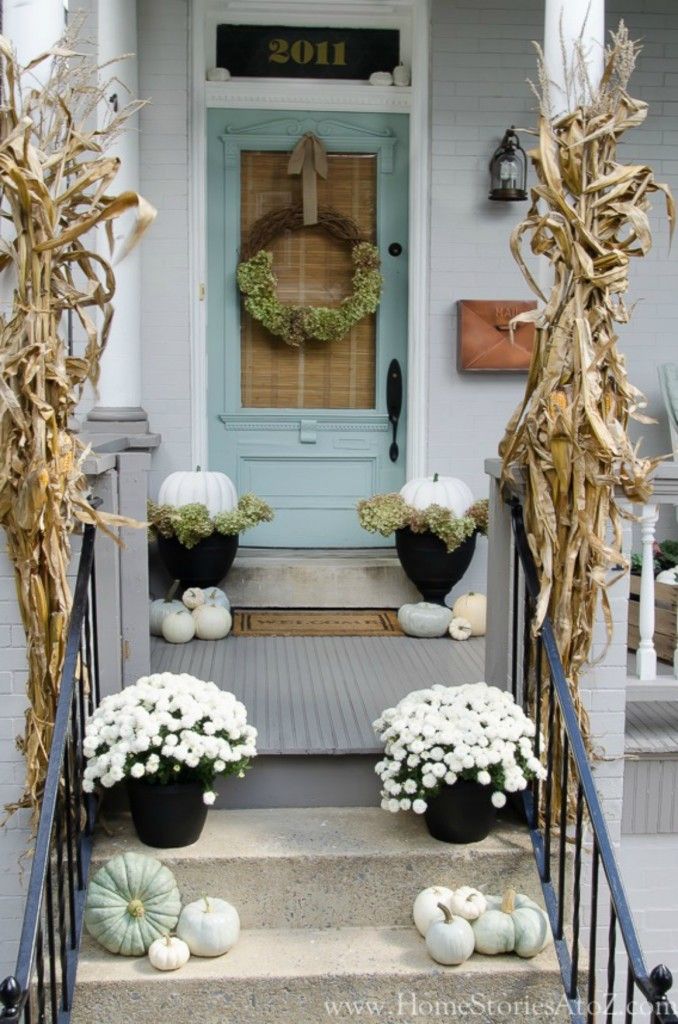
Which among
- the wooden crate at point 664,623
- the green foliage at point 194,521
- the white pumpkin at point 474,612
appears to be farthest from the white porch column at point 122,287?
the wooden crate at point 664,623

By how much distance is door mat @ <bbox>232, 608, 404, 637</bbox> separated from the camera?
4.76 metres

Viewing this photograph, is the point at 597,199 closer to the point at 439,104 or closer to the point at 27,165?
Result: the point at 27,165

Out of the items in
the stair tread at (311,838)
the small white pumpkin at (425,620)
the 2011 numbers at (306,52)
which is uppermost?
the 2011 numbers at (306,52)

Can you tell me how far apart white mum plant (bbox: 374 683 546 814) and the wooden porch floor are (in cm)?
28

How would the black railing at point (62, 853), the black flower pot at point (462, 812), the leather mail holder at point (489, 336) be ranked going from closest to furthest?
the black railing at point (62, 853) < the black flower pot at point (462, 812) < the leather mail holder at point (489, 336)

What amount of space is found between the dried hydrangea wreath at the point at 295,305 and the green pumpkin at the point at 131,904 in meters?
3.01

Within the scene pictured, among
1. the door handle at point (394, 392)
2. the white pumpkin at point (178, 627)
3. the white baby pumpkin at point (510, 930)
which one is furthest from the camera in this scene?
the door handle at point (394, 392)

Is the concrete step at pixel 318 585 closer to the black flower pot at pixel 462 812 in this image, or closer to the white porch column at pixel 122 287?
the white porch column at pixel 122 287

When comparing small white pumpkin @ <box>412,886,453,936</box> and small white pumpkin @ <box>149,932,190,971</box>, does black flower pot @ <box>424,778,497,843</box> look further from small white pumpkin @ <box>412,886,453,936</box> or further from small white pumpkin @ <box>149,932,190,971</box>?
small white pumpkin @ <box>149,932,190,971</box>

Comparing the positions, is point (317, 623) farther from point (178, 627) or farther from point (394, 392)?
point (394, 392)

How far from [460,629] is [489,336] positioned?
1.48 meters

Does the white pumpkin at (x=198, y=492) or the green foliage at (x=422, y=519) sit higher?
the white pumpkin at (x=198, y=492)

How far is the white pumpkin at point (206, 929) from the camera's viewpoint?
9.49 feet

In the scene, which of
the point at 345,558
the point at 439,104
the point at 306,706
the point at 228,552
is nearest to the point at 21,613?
the point at 306,706
